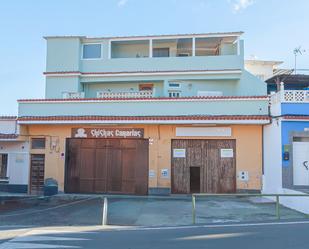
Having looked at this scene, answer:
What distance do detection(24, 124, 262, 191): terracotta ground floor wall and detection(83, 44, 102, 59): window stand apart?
267 inches

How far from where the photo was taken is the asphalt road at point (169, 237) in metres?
8.33

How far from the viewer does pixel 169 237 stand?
30.8 feet

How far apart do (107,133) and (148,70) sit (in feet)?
20.1

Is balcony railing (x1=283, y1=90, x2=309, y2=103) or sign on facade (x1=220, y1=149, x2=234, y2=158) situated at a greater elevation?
balcony railing (x1=283, y1=90, x2=309, y2=103)

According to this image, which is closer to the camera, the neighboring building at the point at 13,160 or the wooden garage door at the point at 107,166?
the wooden garage door at the point at 107,166

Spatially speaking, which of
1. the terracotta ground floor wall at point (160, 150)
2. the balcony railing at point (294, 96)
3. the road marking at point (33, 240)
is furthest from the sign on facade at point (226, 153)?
the road marking at point (33, 240)

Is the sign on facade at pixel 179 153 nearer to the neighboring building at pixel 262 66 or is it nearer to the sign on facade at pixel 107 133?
the sign on facade at pixel 107 133

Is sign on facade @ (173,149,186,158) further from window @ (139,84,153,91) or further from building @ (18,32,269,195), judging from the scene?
window @ (139,84,153,91)

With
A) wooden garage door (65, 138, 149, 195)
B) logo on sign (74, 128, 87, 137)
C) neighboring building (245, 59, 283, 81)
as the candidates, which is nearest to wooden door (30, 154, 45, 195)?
wooden garage door (65, 138, 149, 195)

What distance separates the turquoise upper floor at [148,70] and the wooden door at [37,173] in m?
4.90

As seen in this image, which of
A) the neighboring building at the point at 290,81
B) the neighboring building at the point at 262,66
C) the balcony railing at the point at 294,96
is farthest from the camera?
the neighboring building at the point at 262,66

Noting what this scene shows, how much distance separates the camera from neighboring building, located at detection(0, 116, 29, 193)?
21547mm

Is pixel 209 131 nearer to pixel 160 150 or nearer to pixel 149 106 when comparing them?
pixel 160 150

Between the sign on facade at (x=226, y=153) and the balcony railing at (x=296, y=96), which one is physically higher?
the balcony railing at (x=296, y=96)
